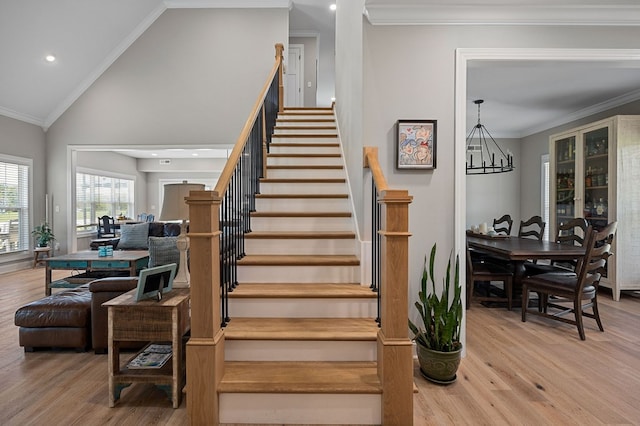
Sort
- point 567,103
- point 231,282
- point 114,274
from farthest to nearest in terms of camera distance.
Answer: point 567,103, point 114,274, point 231,282

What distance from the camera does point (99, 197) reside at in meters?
9.22

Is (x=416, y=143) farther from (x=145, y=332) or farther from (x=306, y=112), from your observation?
(x=306, y=112)

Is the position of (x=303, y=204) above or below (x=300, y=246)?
above

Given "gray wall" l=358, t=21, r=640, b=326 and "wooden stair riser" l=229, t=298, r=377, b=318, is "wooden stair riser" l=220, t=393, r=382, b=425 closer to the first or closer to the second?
"wooden stair riser" l=229, t=298, r=377, b=318

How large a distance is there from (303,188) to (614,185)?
4.17 metres

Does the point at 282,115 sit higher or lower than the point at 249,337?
higher

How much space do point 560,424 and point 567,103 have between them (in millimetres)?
5277

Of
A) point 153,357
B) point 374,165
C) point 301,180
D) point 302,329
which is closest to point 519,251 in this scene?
point 374,165

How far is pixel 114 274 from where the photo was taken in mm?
4738

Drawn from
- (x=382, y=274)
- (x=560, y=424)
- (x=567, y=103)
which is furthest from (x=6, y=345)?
(x=567, y=103)

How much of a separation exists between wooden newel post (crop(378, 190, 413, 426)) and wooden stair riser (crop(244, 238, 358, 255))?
1054 millimetres

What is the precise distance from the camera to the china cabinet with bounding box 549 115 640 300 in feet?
14.6

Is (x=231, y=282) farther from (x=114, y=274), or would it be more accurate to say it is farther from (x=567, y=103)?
(x=567, y=103)

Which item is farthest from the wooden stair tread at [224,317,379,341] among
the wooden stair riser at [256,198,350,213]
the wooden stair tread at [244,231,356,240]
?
the wooden stair riser at [256,198,350,213]
